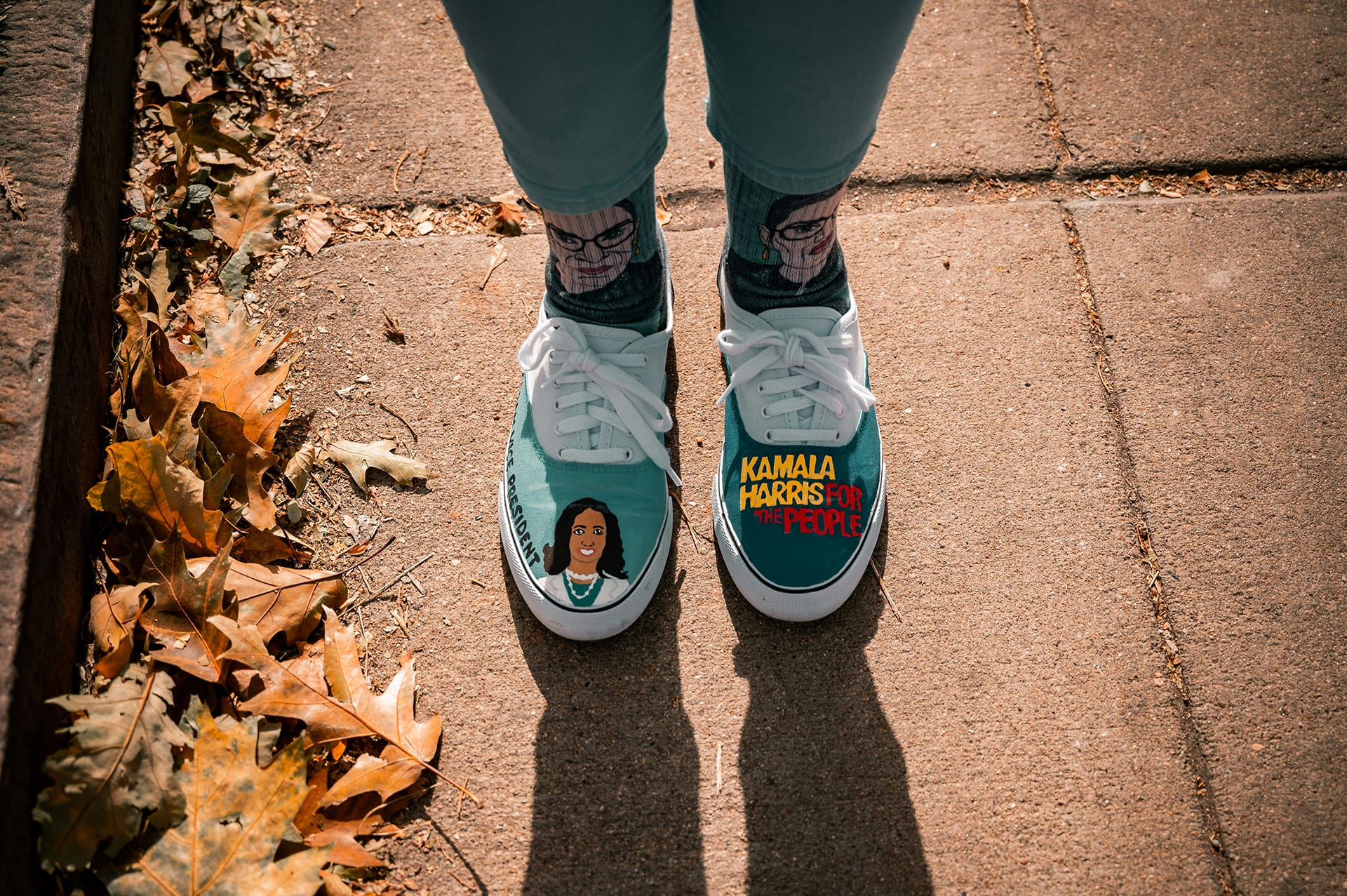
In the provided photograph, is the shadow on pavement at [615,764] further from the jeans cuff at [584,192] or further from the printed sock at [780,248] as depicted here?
the jeans cuff at [584,192]

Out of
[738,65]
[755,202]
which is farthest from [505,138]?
[755,202]

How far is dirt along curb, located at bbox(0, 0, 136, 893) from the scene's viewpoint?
4.33 ft

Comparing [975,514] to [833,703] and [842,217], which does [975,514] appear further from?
[842,217]

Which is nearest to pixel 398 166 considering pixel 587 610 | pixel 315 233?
pixel 315 233

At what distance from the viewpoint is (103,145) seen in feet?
6.25

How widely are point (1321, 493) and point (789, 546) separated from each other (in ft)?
3.90

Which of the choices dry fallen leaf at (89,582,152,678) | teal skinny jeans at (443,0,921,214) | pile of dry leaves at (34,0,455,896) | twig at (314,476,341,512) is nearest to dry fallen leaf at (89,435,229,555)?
pile of dry leaves at (34,0,455,896)

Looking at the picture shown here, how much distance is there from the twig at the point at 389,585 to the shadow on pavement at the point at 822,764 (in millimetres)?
635

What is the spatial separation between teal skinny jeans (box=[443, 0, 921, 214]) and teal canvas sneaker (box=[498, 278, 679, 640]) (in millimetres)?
416

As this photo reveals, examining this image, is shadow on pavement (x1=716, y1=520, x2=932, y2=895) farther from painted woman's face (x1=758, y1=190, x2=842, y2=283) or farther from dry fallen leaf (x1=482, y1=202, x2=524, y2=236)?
dry fallen leaf (x1=482, y1=202, x2=524, y2=236)

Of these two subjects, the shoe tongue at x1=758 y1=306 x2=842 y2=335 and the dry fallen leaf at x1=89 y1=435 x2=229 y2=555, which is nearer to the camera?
the dry fallen leaf at x1=89 y1=435 x2=229 y2=555

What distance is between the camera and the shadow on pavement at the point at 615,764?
4.69ft

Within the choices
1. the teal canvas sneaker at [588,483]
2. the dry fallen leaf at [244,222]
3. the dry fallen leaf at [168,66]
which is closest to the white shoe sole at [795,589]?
the teal canvas sneaker at [588,483]

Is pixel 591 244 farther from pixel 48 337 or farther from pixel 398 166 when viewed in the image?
pixel 48 337
